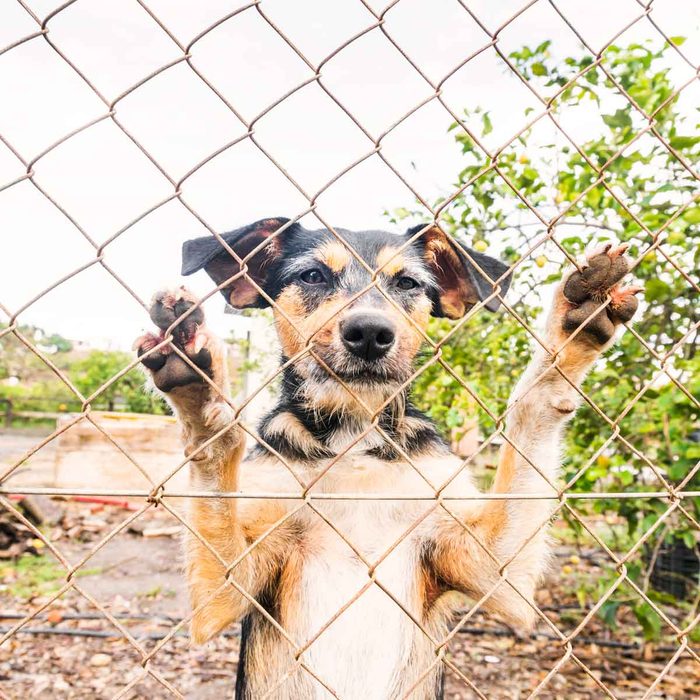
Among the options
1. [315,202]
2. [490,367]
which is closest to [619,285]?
[315,202]

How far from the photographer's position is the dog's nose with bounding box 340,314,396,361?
7.66 feet

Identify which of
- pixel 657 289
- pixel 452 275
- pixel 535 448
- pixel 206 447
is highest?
pixel 206 447

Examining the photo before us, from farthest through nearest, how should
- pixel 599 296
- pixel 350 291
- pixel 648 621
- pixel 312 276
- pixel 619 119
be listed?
pixel 648 621, pixel 619 119, pixel 312 276, pixel 350 291, pixel 599 296

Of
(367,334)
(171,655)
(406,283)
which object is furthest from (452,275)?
(171,655)

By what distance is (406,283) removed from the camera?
3057mm

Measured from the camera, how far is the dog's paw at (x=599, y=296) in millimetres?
1987

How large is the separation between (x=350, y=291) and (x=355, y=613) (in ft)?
4.25

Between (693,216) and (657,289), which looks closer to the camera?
(693,216)

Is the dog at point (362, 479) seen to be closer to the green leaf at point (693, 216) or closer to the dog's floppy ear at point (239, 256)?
the dog's floppy ear at point (239, 256)

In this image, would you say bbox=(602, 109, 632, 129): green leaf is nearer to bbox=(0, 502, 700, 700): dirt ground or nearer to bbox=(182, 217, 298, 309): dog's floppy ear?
bbox=(182, 217, 298, 309): dog's floppy ear

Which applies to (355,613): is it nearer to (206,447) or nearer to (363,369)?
(363,369)

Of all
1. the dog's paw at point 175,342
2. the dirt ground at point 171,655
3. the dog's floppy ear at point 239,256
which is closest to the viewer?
the dog's paw at point 175,342

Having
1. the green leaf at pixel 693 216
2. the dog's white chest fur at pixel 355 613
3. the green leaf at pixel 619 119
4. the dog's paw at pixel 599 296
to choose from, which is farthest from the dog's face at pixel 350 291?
the green leaf at pixel 619 119

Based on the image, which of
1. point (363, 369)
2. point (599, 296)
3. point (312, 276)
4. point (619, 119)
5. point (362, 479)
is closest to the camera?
point (599, 296)
